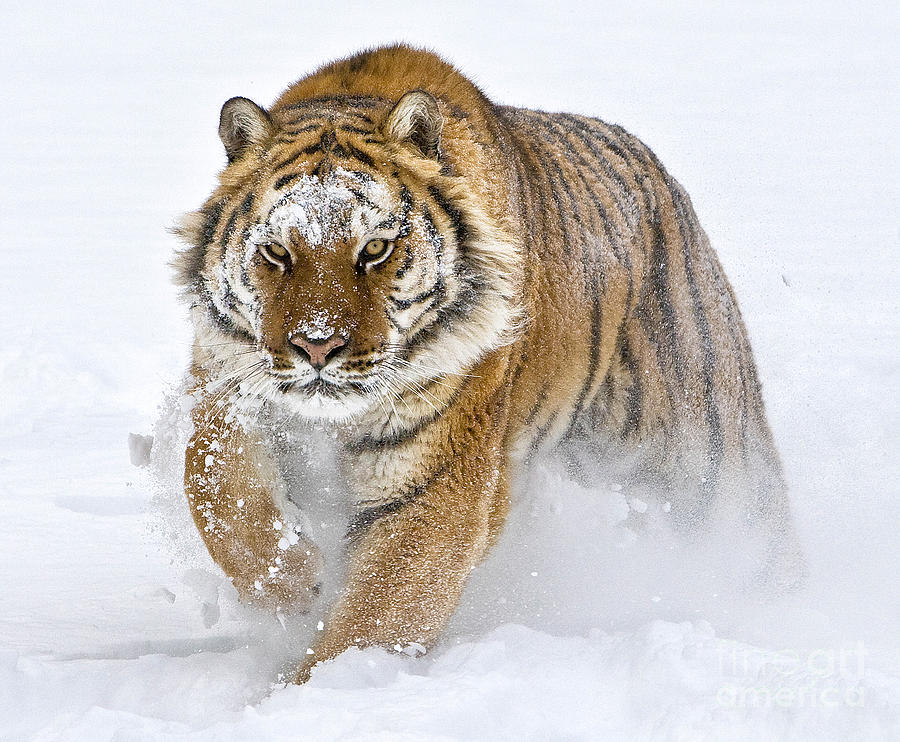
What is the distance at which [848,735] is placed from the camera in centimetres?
226

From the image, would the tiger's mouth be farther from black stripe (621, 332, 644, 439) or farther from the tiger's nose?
black stripe (621, 332, 644, 439)

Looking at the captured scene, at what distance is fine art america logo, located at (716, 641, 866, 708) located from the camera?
2378 millimetres

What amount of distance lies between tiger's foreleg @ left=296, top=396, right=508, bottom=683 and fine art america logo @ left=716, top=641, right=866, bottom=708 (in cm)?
84

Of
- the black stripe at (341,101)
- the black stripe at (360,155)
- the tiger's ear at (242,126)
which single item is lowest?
the black stripe at (360,155)

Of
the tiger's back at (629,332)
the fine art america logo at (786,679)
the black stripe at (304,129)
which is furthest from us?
the tiger's back at (629,332)

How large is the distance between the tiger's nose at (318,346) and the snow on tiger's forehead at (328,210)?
25cm

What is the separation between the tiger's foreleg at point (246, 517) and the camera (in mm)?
3301

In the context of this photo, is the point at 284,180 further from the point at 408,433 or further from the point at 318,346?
the point at 408,433

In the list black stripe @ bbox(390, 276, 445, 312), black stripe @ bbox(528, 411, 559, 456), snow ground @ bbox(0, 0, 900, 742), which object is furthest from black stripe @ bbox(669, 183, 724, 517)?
black stripe @ bbox(390, 276, 445, 312)

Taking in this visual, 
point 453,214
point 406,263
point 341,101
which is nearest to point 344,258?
point 406,263

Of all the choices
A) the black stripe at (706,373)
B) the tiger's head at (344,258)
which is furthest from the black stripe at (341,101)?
the black stripe at (706,373)

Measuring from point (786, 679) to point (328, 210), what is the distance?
63.6 inches

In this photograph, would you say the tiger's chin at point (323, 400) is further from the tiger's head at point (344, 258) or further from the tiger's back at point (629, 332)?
the tiger's back at point (629, 332)

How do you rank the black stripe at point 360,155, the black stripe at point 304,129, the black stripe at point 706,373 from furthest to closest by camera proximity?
the black stripe at point 706,373
the black stripe at point 304,129
the black stripe at point 360,155
